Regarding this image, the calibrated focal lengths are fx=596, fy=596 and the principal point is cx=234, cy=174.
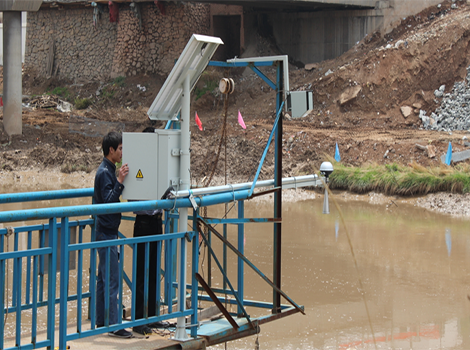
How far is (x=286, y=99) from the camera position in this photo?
4.77 m

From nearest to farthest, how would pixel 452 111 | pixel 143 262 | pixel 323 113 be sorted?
1. pixel 143 262
2. pixel 452 111
3. pixel 323 113

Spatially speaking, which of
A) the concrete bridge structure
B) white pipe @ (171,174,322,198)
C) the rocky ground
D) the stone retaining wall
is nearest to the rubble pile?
the rocky ground

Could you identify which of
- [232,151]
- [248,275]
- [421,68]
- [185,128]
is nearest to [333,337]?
[248,275]

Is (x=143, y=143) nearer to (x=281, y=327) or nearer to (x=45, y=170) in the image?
(x=281, y=327)

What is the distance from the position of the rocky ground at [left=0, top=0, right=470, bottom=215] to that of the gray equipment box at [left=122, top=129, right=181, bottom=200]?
37.8 feet

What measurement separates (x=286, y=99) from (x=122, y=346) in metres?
2.24

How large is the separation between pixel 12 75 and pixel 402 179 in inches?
540

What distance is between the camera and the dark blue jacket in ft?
14.0

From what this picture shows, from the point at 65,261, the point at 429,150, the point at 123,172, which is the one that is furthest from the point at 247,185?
the point at 429,150

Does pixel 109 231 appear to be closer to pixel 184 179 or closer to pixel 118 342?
pixel 184 179

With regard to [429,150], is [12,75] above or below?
above

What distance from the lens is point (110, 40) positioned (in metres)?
26.2

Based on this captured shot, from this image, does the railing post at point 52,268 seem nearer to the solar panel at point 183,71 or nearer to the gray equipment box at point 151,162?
the gray equipment box at point 151,162

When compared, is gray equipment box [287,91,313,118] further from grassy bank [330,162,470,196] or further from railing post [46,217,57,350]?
grassy bank [330,162,470,196]
